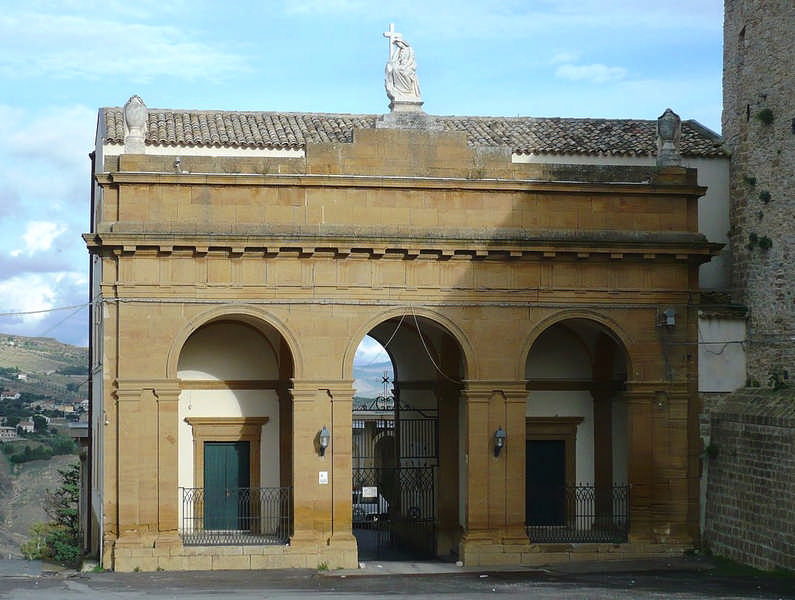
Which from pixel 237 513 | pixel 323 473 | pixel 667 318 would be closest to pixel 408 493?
pixel 237 513

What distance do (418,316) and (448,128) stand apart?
249 inches

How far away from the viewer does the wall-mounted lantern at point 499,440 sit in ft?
87.1

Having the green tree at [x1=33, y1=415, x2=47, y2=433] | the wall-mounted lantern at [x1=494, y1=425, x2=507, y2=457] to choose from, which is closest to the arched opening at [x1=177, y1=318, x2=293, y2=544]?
the wall-mounted lantern at [x1=494, y1=425, x2=507, y2=457]

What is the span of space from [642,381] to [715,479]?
7.94 ft

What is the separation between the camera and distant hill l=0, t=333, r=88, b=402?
333 ft

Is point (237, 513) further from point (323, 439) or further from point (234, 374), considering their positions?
point (323, 439)

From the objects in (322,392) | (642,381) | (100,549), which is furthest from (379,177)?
(100,549)

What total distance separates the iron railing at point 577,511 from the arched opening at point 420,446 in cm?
179

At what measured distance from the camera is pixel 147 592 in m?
22.8

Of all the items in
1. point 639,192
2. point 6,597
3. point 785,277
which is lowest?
point 6,597

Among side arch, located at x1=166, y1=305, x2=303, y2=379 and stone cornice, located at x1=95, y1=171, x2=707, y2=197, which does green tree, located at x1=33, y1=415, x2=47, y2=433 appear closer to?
side arch, located at x1=166, y1=305, x2=303, y2=379

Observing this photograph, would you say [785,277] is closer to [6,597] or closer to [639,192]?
[639,192]

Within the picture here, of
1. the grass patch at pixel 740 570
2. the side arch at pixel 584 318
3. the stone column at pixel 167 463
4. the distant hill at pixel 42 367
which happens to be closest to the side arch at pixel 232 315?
the stone column at pixel 167 463

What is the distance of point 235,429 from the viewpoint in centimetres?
2839
